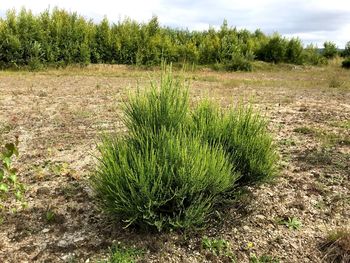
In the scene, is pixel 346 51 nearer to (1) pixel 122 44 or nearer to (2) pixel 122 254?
(1) pixel 122 44

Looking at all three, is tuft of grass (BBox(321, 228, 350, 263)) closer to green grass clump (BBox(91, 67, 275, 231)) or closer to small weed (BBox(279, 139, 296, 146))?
green grass clump (BBox(91, 67, 275, 231))

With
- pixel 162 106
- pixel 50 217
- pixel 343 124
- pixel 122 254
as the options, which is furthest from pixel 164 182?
pixel 343 124

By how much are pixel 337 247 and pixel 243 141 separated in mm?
1296

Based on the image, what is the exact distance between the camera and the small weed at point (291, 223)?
3570mm

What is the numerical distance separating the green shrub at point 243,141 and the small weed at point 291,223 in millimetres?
479

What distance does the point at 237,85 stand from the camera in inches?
536

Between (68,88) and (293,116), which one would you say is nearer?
(293,116)

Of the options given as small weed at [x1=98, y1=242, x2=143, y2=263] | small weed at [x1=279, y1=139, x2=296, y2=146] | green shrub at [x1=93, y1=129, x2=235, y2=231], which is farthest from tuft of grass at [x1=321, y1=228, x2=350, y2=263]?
small weed at [x1=279, y1=139, x2=296, y2=146]

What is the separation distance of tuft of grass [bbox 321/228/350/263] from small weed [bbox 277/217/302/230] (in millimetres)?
295

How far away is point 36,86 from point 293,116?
321 inches

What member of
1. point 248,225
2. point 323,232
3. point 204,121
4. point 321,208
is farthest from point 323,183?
point 204,121

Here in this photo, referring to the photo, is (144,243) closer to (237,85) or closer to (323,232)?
(323,232)

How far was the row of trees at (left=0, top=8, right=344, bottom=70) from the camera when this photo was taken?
18.1 m

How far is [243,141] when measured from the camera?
3877mm
